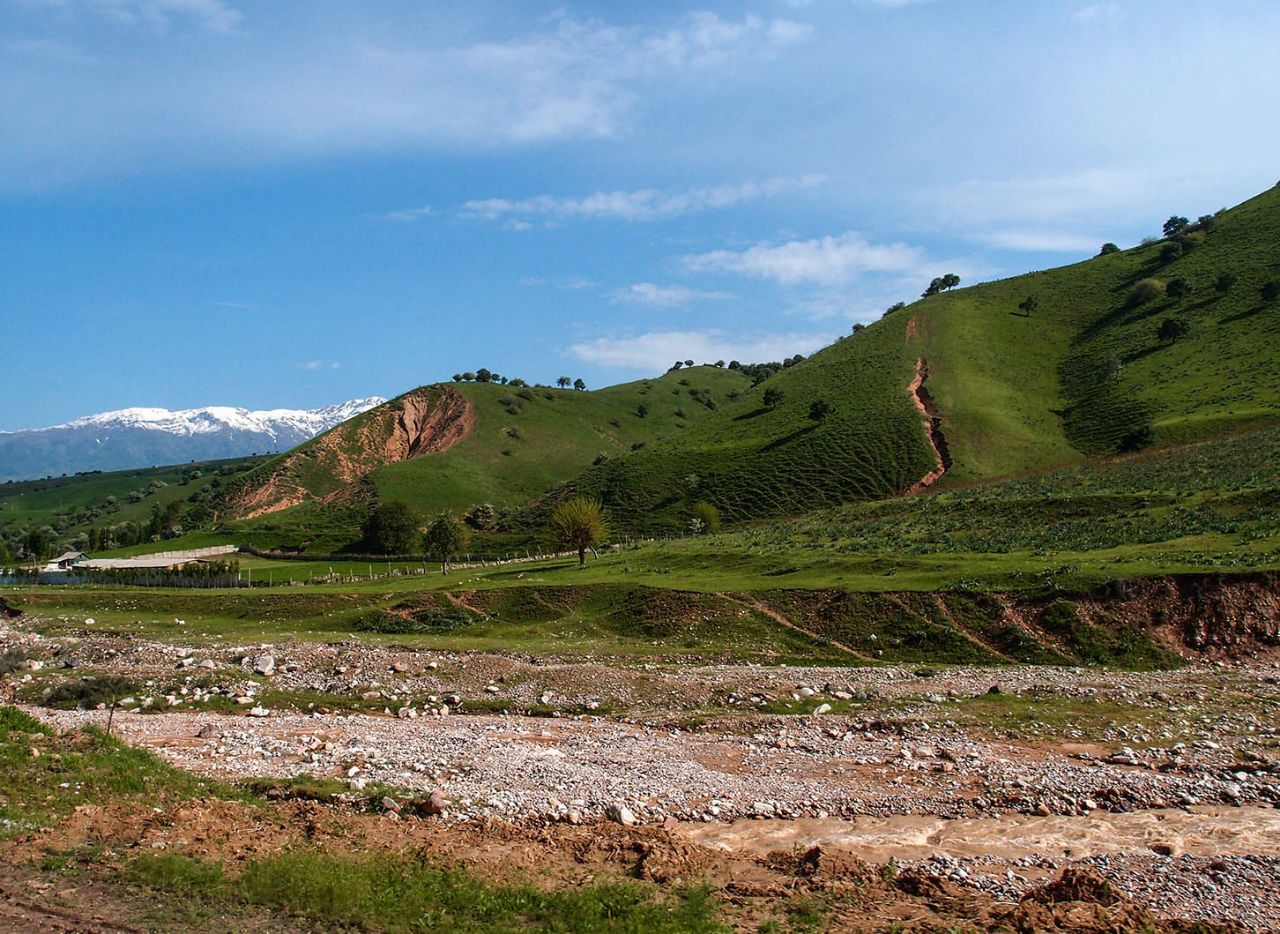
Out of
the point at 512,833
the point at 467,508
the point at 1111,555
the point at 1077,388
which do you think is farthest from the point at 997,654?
the point at 467,508

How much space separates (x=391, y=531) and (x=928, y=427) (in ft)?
226

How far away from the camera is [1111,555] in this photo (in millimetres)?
43469

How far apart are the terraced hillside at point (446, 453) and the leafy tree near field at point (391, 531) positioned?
2169 centimetres

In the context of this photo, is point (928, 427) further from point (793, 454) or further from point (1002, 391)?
point (1002, 391)

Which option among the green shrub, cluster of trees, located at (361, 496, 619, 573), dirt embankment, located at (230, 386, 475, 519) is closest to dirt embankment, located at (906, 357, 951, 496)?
cluster of trees, located at (361, 496, 619, 573)

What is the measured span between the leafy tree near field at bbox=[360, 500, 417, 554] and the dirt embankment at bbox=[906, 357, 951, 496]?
59.6 metres

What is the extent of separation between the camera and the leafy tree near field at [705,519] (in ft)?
298

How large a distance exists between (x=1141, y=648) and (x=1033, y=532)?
19.9 m

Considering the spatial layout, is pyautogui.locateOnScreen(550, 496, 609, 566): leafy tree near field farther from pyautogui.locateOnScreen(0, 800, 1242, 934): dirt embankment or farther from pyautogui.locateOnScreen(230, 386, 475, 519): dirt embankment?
pyautogui.locateOnScreen(230, 386, 475, 519): dirt embankment

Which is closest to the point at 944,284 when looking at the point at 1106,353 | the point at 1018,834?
the point at 1106,353

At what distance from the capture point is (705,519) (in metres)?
92.6

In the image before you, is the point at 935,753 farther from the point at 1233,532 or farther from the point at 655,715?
the point at 1233,532

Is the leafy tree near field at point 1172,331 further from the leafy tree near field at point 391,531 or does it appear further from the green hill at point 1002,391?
the leafy tree near field at point 391,531

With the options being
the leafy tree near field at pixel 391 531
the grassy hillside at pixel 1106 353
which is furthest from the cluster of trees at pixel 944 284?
the leafy tree near field at pixel 391 531
